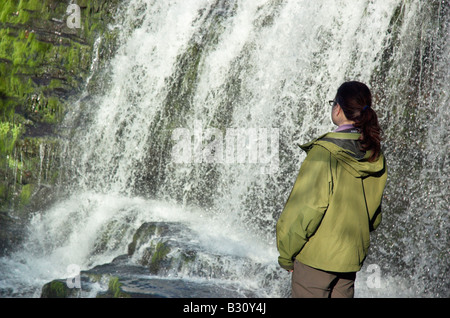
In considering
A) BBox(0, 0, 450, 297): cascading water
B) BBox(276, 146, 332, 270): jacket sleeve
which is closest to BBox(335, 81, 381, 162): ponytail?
BBox(276, 146, 332, 270): jacket sleeve

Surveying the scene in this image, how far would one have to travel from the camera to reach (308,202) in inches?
88.4

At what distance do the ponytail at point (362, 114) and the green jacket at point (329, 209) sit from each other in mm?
37

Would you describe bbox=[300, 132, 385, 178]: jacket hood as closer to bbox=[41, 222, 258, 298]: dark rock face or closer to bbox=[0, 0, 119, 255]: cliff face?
bbox=[41, 222, 258, 298]: dark rock face

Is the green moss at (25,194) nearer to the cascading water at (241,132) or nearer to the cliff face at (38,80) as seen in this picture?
the cliff face at (38,80)

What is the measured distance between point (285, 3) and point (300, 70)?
1109mm

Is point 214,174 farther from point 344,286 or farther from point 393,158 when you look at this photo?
point 344,286

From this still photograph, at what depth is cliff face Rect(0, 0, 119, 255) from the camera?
8031 millimetres

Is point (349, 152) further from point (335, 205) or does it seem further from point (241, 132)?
point (241, 132)

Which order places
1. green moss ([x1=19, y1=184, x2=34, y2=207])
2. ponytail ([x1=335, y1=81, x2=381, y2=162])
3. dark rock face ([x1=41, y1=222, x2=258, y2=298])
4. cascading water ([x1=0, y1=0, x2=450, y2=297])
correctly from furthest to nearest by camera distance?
green moss ([x1=19, y1=184, x2=34, y2=207]), cascading water ([x1=0, y1=0, x2=450, y2=297]), dark rock face ([x1=41, y1=222, x2=258, y2=298]), ponytail ([x1=335, y1=81, x2=381, y2=162])

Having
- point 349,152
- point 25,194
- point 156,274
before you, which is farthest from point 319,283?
point 25,194

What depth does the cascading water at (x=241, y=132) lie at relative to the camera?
5.88 meters

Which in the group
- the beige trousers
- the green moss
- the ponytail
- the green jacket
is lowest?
the green moss

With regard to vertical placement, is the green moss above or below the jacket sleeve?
below

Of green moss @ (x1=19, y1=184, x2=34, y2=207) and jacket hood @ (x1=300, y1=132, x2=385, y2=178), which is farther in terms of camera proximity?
green moss @ (x1=19, y1=184, x2=34, y2=207)
